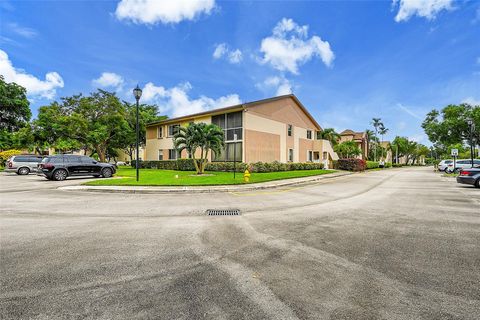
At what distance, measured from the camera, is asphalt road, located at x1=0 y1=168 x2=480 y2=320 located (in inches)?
106

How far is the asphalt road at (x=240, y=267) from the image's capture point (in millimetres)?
2691

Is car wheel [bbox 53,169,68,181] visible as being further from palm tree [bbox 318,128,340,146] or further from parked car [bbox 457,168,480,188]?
palm tree [bbox 318,128,340,146]

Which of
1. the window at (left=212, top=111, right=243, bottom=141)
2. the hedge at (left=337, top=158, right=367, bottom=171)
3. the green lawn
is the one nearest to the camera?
the green lawn

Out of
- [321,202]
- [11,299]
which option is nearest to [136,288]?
[11,299]

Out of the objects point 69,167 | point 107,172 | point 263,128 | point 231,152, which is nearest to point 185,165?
point 231,152

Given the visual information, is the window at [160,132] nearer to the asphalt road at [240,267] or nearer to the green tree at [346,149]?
the asphalt road at [240,267]

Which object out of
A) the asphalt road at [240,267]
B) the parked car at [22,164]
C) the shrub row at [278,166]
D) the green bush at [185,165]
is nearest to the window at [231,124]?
the shrub row at [278,166]

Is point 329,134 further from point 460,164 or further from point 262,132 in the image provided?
point 262,132

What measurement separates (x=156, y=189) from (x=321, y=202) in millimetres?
8650

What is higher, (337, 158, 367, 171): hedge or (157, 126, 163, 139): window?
(157, 126, 163, 139): window

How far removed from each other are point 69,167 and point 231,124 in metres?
14.8

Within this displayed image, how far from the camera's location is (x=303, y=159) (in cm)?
3281

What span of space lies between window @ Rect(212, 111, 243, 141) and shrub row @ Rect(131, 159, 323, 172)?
3.13 metres

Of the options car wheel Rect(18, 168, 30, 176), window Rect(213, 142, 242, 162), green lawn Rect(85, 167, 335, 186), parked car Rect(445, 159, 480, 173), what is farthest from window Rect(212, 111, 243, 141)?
parked car Rect(445, 159, 480, 173)
